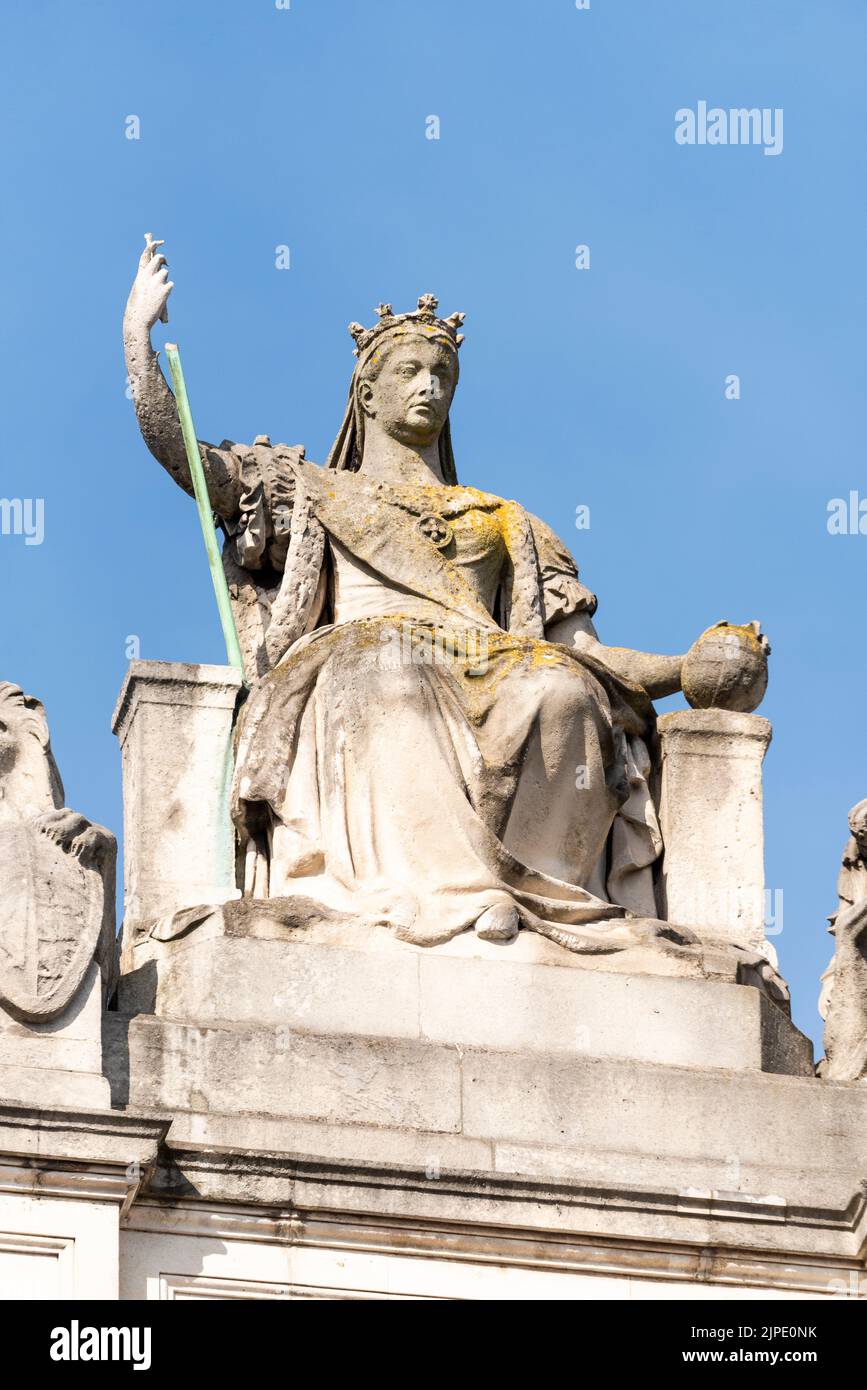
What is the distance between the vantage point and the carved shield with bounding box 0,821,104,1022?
1908cm

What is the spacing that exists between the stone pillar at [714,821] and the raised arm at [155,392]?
2837mm

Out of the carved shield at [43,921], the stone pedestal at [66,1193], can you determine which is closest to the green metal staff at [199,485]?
the carved shield at [43,921]

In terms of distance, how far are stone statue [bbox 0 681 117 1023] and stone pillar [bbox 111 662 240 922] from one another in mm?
1078

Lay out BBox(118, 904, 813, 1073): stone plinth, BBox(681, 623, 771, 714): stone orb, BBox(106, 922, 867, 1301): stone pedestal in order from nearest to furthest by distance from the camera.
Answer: BBox(106, 922, 867, 1301): stone pedestal, BBox(118, 904, 813, 1073): stone plinth, BBox(681, 623, 771, 714): stone orb

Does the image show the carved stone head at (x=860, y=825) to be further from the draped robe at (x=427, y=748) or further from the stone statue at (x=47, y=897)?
the stone statue at (x=47, y=897)

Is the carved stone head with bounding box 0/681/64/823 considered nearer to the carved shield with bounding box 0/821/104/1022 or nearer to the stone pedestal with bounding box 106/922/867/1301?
the carved shield with bounding box 0/821/104/1022

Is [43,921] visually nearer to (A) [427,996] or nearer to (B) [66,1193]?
(B) [66,1193]

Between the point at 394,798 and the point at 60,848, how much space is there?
1.91m

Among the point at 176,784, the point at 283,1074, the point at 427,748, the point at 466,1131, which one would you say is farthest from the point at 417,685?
the point at 466,1131

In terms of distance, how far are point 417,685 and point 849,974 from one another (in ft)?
8.70

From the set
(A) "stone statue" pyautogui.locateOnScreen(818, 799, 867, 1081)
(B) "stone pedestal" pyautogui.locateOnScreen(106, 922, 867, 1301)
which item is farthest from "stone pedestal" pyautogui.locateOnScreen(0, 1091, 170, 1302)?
(A) "stone statue" pyautogui.locateOnScreen(818, 799, 867, 1081)

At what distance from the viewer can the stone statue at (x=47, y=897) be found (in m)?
19.1
